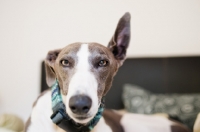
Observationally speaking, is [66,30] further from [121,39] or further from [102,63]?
[102,63]

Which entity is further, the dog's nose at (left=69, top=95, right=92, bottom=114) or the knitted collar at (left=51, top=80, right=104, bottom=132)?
the knitted collar at (left=51, top=80, right=104, bottom=132)

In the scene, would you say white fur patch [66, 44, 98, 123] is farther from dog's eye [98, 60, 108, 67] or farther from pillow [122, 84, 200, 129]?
pillow [122, 84, 200, 129]

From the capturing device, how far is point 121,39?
48.2 inches

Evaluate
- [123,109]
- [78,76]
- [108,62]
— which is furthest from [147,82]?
[78,76]

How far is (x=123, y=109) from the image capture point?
2.09 meters

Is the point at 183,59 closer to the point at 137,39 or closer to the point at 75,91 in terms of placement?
the point at 137,39

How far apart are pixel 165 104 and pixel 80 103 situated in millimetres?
1107

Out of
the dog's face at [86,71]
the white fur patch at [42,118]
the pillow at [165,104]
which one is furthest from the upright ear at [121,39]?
the pillow at [165,104]

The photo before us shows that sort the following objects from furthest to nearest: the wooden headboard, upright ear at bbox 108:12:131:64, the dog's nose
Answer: the wooden headboard, upright ear at bbox 108:12:131:64, the dog's nose

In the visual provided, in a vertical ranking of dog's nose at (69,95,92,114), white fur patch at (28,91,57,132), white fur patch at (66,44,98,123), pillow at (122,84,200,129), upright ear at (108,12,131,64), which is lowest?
pillow at (122,84,200,129)

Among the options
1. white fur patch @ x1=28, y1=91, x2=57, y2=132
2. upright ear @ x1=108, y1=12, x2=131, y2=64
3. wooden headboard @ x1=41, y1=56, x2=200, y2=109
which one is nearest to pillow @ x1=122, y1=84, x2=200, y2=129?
wooden headboard @ x1=41, y1=56, x2=200, y2=109

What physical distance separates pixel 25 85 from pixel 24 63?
21cm

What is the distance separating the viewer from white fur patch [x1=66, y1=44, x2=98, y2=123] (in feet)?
2.86

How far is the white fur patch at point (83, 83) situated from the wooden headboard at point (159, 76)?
1.12m
